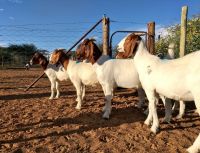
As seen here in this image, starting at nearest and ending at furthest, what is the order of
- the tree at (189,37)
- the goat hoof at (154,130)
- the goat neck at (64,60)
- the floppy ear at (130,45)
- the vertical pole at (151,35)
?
1. the goat hoof at (154,130)
2. the floppy ear at (130,45)
3. the goat neck at (64,60)
4. the vertical pole at (151,35)
5. the tree at (189,37)

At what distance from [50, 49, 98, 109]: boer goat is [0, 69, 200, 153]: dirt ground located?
61 cm

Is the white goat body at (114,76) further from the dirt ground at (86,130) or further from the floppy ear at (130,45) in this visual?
the floppy ear at (130,45)

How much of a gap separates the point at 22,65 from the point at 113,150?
37.2 m

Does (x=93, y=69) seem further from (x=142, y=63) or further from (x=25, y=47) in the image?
(x=25, y=47)

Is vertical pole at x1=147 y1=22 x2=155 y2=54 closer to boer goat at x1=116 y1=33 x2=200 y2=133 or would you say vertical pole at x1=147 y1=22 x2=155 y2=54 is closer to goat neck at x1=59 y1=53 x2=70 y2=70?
goat neck at x1=59 y1=53 x2=70 y2=70

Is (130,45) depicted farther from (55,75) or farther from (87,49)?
(55,75)

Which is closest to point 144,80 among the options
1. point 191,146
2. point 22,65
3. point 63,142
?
point 191,146

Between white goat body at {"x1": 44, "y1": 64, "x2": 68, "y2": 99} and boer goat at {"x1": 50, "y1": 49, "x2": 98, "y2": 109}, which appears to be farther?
white goat body at {"x1": 44, "y1": 64, "x2": 68, "y2": 99}

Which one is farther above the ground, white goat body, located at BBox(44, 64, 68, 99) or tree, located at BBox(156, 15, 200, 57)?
tree, located at BBox(156, 15, 200, 57)

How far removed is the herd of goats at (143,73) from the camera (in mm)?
5652

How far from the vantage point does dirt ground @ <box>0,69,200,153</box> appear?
230 inches

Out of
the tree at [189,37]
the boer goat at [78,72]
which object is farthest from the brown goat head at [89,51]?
the tree at [189,37]

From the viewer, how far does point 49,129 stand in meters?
6.86

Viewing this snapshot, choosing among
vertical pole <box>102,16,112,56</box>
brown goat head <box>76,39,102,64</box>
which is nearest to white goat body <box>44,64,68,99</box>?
vertical pole <box>102,16,112,56</box>
